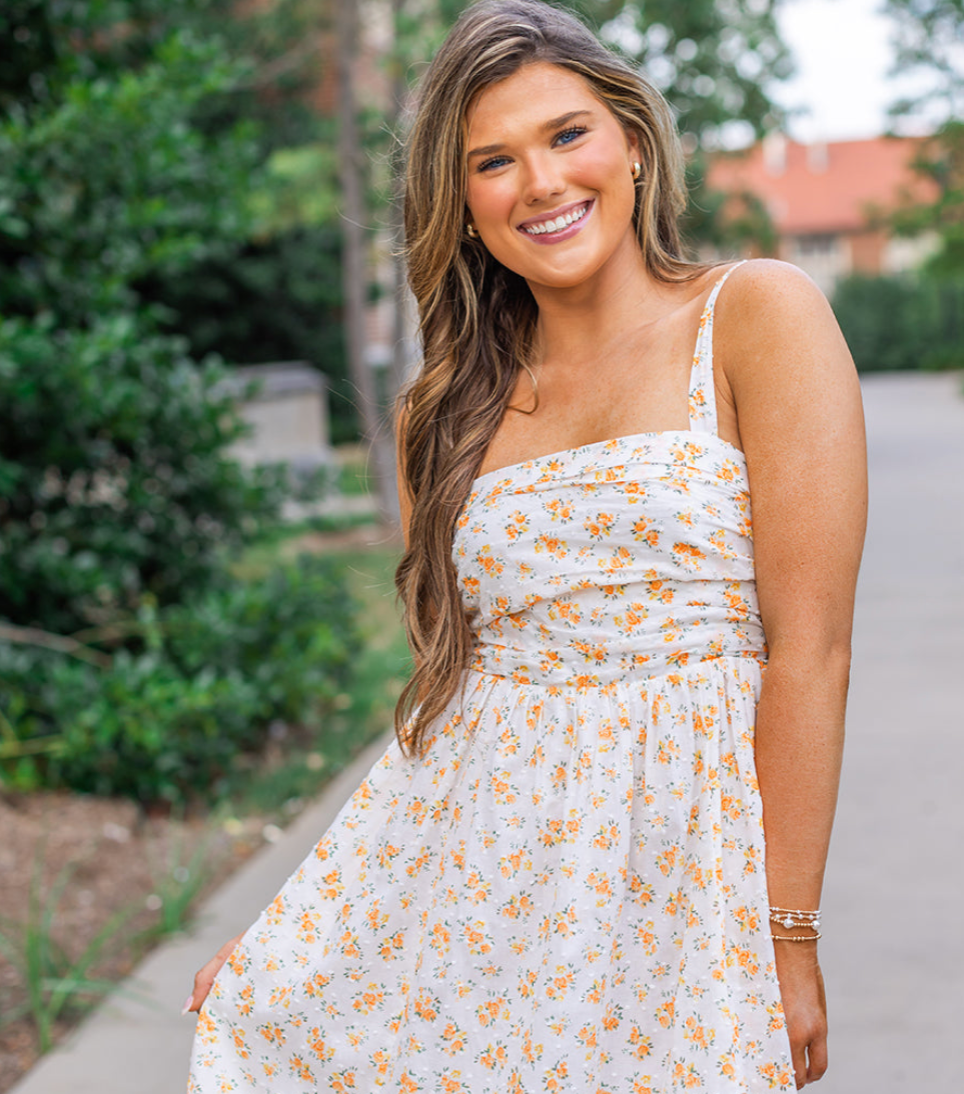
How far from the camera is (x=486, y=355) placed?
213cm

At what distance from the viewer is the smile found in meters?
1.87

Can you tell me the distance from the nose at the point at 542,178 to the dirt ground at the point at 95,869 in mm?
2759

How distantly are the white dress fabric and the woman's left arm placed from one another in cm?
4

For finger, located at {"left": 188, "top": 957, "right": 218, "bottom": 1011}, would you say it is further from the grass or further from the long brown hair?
the grass

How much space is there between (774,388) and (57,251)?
436cm

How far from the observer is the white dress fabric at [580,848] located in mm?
1707

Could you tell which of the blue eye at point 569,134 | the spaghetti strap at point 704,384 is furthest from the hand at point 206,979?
the blue eye at point 569,134

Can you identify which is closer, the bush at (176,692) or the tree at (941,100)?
the bush at (176,692)

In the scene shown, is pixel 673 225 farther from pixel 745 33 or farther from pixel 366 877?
pixel 745 33

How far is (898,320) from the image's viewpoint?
39969 millimetres

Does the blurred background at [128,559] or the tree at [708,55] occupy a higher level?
the tree at [708,55]

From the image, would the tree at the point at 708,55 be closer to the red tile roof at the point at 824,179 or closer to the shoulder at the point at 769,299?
the shoulder at the point at 769,299

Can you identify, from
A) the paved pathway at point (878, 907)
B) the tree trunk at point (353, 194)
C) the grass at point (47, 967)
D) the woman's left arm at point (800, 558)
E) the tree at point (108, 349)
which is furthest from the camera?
the tree trunk at point (353, 194)

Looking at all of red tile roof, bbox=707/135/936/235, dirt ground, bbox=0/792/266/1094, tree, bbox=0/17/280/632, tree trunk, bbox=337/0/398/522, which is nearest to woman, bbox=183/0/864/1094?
dirt ground, bbox=0/792/266/1094
